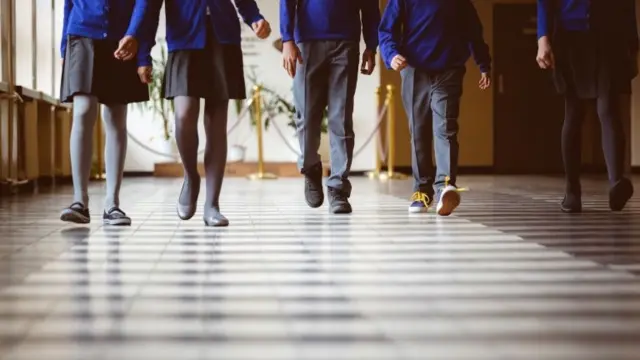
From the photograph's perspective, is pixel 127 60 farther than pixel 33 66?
No

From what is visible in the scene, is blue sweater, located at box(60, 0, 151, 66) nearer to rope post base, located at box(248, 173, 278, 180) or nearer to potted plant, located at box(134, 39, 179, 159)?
rope post base, located at box(248, 173, 278, 180)

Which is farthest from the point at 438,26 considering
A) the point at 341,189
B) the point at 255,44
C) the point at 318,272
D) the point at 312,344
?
the point at 255,44

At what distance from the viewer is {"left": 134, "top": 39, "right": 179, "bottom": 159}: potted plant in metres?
10.2

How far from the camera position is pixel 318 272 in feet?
7.26

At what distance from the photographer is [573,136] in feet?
13.3

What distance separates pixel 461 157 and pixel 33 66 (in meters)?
5.17

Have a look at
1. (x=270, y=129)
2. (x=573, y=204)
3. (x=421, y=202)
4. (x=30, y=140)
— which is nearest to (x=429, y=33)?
(x=421, y=202)

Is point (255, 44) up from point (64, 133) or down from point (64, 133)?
up

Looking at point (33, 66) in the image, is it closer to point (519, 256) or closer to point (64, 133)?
point (64, 133)

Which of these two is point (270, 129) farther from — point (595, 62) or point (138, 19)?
point (138, 19)

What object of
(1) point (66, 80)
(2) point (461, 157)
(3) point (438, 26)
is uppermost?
(3) point (438, 26)

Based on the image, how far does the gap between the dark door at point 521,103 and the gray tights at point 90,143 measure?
8031 millimetres

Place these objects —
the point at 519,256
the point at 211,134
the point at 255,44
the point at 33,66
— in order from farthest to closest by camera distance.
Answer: the point at 255,44, the point at 33,66, the point at 211,134, the point at 519,256

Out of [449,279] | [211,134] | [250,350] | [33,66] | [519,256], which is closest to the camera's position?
[250,350]
